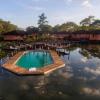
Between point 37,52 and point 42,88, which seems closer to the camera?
point 42,88

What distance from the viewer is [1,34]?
71.3 m

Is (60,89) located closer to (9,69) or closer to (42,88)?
(42,88)

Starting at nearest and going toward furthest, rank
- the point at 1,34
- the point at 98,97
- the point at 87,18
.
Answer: the point at 98,97 < the point at 1,34 < the point at 87,18

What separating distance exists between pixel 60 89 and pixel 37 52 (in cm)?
2538

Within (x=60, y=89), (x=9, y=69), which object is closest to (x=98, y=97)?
(x=60, y=89)

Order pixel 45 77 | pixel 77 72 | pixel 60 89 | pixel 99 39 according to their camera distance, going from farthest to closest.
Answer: pixel 99 39, pixel 77 72, pixel 45 77, pixel 60 89

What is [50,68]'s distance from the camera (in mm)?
27062

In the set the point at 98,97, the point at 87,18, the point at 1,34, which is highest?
the point at 87,18

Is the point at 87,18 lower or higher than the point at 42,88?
higher

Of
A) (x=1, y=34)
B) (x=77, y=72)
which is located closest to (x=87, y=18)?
(x=1, y=34)

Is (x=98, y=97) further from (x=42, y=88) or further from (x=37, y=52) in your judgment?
(x=37, y=52)

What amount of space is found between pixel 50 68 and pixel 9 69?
5445 millimetres

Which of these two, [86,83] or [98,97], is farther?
[86,83]

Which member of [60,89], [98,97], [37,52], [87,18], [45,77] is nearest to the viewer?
[98,97]
